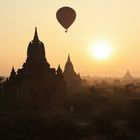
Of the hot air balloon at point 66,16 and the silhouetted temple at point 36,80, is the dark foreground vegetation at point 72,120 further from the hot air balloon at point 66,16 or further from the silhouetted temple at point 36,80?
the hot air balloon at point 66,16

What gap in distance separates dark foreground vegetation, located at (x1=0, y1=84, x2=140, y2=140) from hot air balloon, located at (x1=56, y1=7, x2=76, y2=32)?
434 inches

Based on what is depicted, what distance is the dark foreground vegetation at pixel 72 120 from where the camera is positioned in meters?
34.3

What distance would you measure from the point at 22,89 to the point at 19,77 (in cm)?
222

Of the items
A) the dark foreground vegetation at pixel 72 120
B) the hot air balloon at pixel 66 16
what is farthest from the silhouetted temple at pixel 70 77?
the hot air balloon at pixel 66 16

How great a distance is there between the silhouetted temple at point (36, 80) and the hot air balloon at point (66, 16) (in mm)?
4423

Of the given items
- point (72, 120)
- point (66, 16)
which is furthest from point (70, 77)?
point (72, 120)

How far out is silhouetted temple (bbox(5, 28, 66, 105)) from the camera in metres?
56.2

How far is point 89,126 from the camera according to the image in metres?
39.2

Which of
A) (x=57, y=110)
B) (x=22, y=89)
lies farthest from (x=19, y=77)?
(x=57, y=110)

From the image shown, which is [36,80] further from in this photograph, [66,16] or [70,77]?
[70,77]

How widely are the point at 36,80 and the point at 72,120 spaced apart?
1484 cm

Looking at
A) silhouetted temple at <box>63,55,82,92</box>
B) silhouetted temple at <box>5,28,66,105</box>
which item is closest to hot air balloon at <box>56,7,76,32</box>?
silhouetted temple at <box>5,28,66,105</box>

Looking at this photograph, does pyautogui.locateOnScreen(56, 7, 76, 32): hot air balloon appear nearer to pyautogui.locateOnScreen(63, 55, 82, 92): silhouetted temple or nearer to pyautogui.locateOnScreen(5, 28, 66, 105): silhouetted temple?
Result: pyautogui.locateOnScreen(5, 28, 66, 105): silhouetted temple

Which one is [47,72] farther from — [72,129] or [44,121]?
[72,129]
